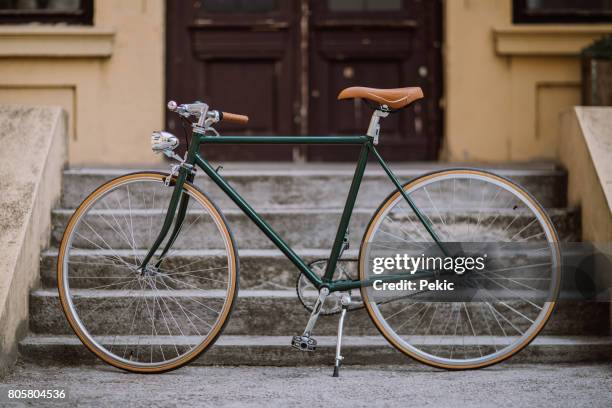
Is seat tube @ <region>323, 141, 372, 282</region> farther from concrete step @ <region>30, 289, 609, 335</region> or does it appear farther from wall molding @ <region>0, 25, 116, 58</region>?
wall molding @ <region>0, 25, 116, 58</region>

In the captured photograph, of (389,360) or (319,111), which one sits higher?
(319,111)

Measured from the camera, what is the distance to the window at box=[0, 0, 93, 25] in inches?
253

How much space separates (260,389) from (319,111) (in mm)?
3398

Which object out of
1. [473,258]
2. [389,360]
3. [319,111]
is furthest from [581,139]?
[319,111]

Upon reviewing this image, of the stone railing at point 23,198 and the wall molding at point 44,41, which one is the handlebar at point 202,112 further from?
the wall molding at point 44,41

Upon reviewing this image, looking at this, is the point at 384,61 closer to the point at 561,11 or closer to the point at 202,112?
the point at 561,11

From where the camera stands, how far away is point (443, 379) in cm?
386

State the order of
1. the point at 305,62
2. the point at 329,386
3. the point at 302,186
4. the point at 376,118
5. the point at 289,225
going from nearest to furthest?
the point at 329,386, the point at 376,118, the point at 289,225, the point at 302,186, the point at 305,62

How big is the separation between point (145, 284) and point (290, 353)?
31.3 inches

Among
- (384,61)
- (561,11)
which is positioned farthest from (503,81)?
(384,61)

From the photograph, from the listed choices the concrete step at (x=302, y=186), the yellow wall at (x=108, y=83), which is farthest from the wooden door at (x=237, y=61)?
the concrete step at (x=302, y=186)

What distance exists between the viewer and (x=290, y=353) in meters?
4.16

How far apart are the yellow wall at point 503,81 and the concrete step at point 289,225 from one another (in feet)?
5.20

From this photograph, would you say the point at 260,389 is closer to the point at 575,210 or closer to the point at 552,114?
the point at 575,210
